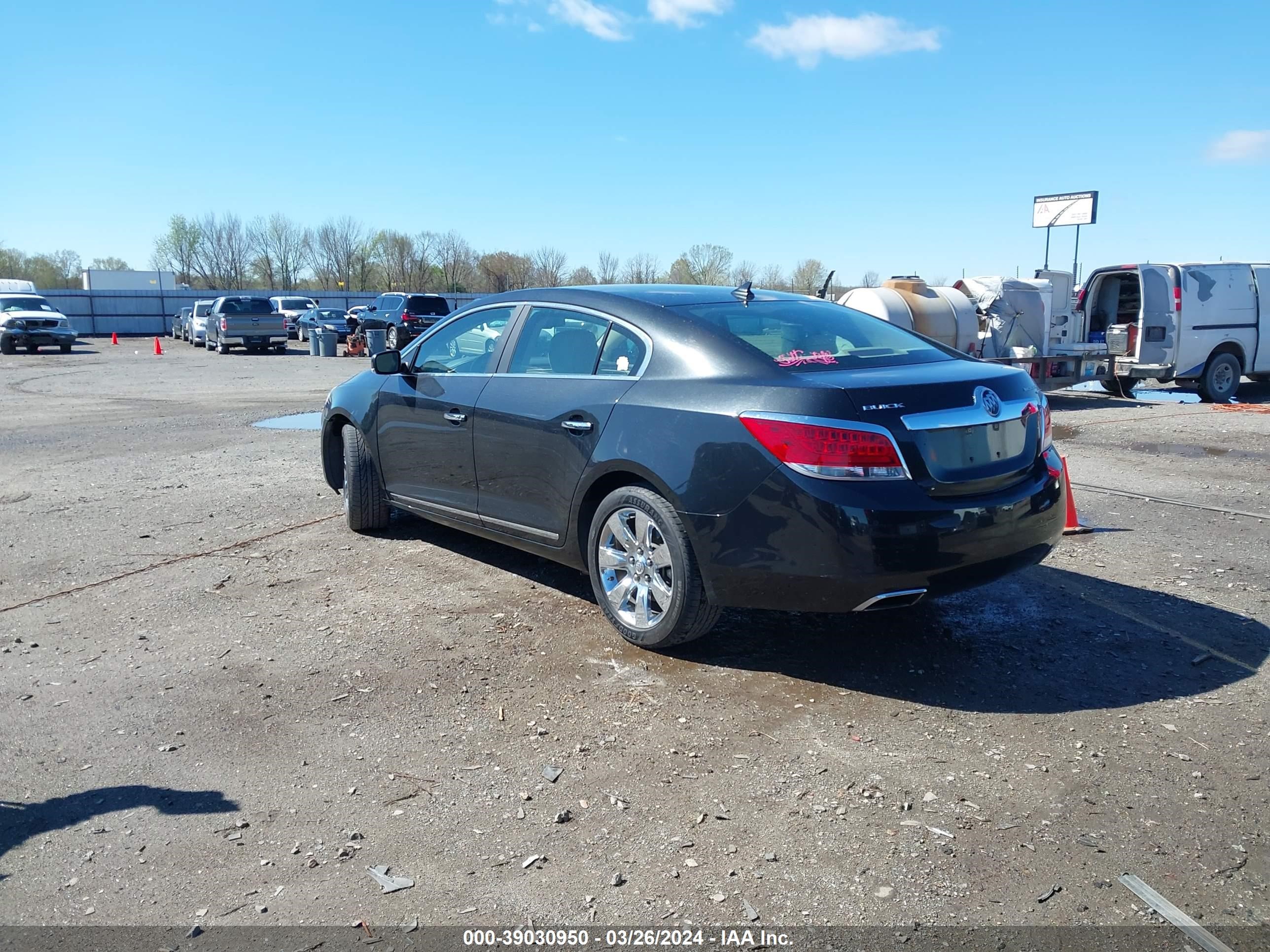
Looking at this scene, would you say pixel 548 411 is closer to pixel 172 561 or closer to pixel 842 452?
pixel 842 452

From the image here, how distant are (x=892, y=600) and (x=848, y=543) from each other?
0.35 meters

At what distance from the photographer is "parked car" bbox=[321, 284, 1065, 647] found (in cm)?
391

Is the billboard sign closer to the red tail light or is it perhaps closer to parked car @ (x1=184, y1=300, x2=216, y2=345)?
parked car @ (x1=184, y1=300, x2=216, y2=345)

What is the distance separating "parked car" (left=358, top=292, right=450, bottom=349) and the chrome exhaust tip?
28.8 meters

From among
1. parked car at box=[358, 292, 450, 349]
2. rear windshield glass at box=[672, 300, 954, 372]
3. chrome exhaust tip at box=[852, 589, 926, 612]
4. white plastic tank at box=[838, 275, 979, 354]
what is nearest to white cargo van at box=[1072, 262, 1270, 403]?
white plastic tank at box=[838, 275, 979, 354]

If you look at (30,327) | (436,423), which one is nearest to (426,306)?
(30,327)

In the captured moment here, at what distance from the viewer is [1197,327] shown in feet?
49.2

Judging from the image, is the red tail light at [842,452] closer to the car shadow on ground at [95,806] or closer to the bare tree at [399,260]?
the car shadow on ground at [95,806]

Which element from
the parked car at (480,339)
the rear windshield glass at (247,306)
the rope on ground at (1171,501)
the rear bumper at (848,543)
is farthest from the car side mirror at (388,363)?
the rear windshield glass at (247,306)

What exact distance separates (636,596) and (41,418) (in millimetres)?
12347

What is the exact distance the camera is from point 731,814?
10.6 ft

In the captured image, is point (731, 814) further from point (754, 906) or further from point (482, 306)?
point (482, 306)

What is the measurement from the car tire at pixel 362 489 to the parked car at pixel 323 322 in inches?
1231

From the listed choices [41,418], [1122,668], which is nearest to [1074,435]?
[1122,668]
